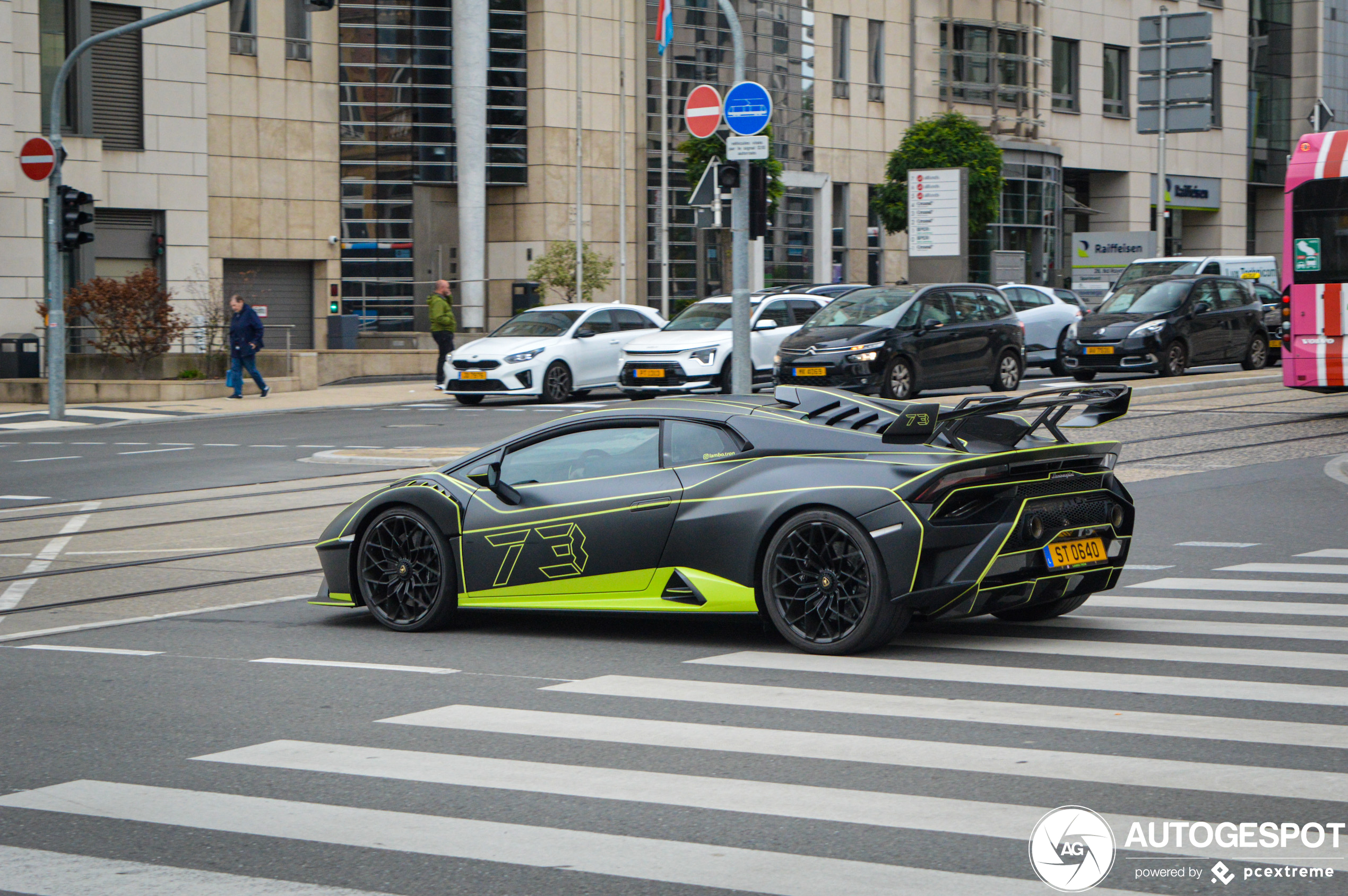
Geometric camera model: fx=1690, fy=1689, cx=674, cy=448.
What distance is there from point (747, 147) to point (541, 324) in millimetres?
10444

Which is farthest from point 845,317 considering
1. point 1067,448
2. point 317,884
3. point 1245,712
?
point 317,884

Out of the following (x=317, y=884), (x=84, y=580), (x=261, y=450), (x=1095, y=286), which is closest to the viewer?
(x=317, y=884)

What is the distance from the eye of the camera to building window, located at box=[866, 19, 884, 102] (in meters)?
52.7

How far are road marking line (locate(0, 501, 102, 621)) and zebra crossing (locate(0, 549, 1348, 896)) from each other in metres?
3.22

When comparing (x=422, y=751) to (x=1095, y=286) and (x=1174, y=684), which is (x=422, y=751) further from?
(x=1095, y=286)

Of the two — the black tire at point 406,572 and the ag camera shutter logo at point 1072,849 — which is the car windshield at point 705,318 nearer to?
the black tire at point 406,572

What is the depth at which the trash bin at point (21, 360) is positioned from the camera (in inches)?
1241

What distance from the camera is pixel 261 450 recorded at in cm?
2006

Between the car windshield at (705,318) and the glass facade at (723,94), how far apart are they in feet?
52.0

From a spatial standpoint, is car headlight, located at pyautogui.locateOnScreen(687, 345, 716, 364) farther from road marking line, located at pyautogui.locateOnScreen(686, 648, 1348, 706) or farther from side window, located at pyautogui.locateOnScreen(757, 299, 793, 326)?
road marking line, located at pyautogui.locateOnScreen(686, 648, 1348, 706)

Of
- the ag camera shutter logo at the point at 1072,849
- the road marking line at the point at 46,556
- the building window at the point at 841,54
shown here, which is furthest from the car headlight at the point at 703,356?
the building window at the point at 841,54

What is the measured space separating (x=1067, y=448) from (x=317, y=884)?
4.45 meters

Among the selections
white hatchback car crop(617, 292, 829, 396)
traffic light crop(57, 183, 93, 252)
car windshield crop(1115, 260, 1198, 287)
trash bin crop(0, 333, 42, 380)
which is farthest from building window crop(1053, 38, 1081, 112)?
traffic light crop(57, 183, 93, 252)

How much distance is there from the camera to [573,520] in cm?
849
